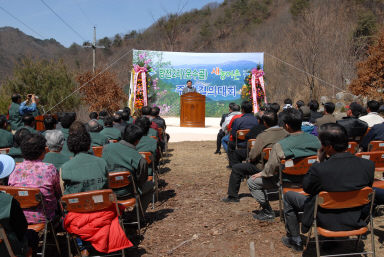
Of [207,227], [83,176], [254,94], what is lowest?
[207,227]

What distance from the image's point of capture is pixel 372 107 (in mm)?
6152

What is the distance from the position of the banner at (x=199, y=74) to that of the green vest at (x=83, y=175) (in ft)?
50.0

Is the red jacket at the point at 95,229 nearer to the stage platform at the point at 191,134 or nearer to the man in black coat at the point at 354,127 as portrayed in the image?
the man in black coat at the point at 354,127

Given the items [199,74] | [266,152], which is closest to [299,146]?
[266,152]

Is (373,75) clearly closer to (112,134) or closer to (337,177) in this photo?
(112,134)

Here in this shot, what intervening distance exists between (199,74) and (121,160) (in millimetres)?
14876

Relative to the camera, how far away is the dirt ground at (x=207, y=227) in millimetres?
3588

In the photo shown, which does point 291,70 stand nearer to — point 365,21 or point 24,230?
point 365,21

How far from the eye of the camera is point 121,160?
3859 millimetres

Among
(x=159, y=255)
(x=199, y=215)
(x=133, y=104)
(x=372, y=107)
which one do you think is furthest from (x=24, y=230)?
(x=133, y=104)

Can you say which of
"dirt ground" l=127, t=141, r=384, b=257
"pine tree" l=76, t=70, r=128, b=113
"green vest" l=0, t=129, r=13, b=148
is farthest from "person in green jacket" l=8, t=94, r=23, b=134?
"pine tree" l=76, t=70, r=128, b=113

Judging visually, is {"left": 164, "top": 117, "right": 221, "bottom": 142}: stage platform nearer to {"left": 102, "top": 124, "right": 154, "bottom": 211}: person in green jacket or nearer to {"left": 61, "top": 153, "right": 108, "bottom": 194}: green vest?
{"left": 102, "top": 124, "right": 154, "bottom": 211}: person in green jacket

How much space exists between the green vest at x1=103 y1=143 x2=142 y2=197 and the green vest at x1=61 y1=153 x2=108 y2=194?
0.58 meters

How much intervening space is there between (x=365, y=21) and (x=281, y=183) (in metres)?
24.7
